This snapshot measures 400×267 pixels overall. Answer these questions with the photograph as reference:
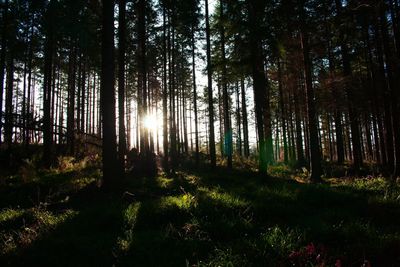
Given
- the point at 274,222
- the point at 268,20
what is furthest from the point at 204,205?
the point at 268,20

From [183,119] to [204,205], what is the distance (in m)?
28.1

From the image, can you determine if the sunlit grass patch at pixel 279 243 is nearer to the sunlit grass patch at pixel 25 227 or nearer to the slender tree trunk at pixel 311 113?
the sunlit grass patch at pixel 25 227

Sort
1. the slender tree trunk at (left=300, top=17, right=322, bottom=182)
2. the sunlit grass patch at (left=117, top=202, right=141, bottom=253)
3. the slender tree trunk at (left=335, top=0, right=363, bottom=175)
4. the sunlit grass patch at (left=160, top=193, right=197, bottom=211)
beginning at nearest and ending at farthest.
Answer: the sunlit grass patch at (left=117, top=202, right=141, bottom=253), the sunlit grass patch at (left=160, top=193, right=197, bottom=211), the slender tree trunk at (left=300, top=17, right=322, bottom=182), the slender tree trunk at (left=335, top=0, right=363, bottom=175)

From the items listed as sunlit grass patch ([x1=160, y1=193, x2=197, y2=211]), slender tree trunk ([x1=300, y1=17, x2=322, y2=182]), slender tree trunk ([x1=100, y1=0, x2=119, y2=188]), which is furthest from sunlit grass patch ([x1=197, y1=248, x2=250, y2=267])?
slender tree trunk ([x1=300, y1=17, x2=322, y2=182])

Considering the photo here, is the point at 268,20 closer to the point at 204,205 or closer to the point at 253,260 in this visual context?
the point at 204,205

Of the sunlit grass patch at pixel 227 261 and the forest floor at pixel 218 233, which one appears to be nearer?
the sunlit grass patch at pixel 227 261

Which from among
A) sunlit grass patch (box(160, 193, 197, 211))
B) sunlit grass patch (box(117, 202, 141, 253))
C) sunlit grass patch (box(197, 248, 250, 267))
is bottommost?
sunlit grass patch (box(197, 248, 250, 267))

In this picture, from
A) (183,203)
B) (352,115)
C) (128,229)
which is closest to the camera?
(128,229)

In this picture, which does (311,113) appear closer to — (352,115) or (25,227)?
(352,115)

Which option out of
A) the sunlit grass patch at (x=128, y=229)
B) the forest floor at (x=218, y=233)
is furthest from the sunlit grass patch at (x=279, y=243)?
the sunlit grass patch at (x=128, y=229)

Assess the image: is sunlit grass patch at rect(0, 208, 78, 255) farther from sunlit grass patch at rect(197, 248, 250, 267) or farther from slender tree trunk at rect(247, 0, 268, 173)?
slender tree trunk at rect(247, 0, 268, 173)

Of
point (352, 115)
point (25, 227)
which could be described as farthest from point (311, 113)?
point (25, 227)

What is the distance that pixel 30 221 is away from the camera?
273 inches

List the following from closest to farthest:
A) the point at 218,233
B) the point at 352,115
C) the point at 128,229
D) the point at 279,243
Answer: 1. the point at 279,243
2. the point at 218,233
3. the point at 128,229
4. the point at 352,115
